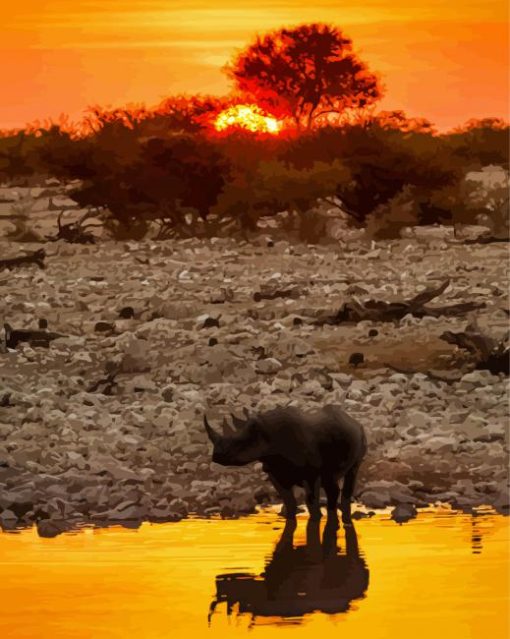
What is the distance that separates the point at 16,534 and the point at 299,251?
18.6 meters

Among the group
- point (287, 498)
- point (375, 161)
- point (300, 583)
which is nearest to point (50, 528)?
point (287, 498)

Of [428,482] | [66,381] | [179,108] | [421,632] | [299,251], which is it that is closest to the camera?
[421,632]

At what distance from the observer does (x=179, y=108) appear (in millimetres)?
39938

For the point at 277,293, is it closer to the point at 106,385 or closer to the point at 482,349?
the point at 482,349

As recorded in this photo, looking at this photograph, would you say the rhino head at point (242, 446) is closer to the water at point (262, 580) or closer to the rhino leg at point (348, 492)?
the water at point (262, 580)

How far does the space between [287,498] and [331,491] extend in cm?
20

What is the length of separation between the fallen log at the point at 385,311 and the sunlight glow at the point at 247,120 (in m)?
21.2

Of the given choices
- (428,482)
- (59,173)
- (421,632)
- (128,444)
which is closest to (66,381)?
(128,444)

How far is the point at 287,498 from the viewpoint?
8.94m

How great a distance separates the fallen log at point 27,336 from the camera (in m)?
15.4

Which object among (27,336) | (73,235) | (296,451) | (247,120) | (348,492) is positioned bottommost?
(73,235)

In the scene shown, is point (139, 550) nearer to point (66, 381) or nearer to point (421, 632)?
point (421, 632)

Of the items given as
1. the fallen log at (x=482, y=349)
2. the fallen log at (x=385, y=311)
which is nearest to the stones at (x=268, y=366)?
the fallen log at (x=482, y=349)

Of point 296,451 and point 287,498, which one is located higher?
point 296,451
